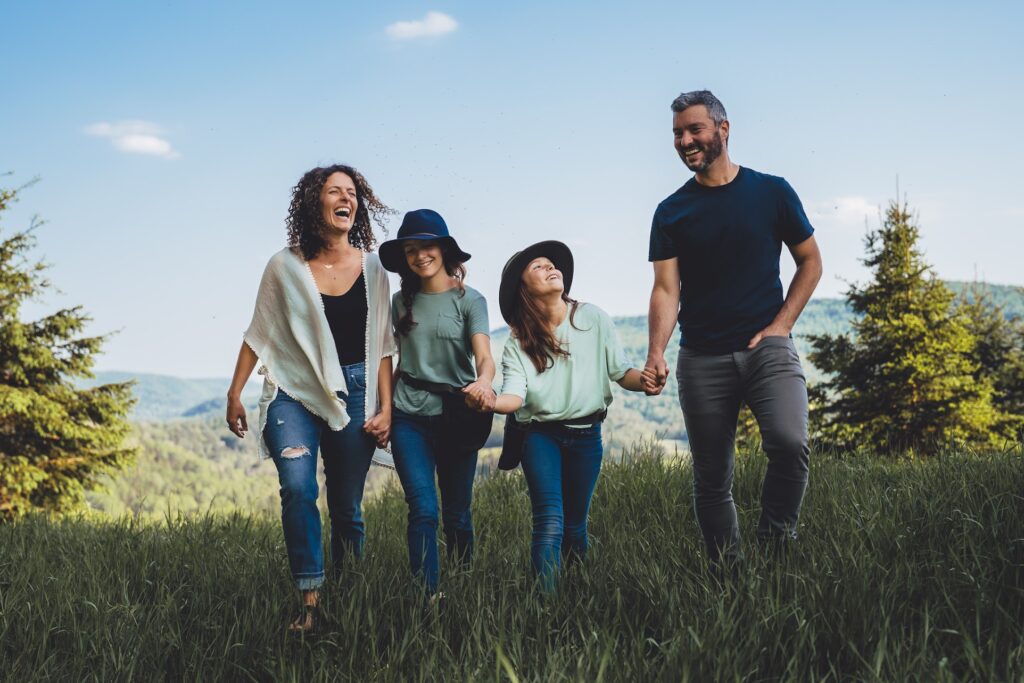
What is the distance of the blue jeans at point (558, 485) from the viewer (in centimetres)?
368

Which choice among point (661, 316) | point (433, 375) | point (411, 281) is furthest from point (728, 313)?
point (411, 281)

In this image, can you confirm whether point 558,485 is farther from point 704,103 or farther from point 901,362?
point 901,362

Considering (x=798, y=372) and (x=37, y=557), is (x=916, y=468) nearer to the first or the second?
(x=798, y=372)

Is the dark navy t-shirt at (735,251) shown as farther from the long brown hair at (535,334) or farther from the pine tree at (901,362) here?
the pine tree at (901,362)

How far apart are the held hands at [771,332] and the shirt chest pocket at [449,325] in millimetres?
1370

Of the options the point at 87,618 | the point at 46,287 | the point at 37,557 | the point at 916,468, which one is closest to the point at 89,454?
the point at 46,287

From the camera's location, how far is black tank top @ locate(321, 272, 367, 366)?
3.84 metres

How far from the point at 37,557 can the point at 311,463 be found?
283cm

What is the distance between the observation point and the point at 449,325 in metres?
3.93

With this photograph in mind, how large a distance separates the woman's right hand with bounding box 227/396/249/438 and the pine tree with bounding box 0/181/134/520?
684 inches

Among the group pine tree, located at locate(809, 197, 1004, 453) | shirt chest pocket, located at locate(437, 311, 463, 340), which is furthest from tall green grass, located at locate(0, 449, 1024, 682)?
pine tree, located at locate(809, 197, 1004, 453)

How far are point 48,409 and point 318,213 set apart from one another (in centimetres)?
1812

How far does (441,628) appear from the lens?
123 inches

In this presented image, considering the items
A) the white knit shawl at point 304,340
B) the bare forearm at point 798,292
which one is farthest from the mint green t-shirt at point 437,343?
the bare forearm at point 798,292
